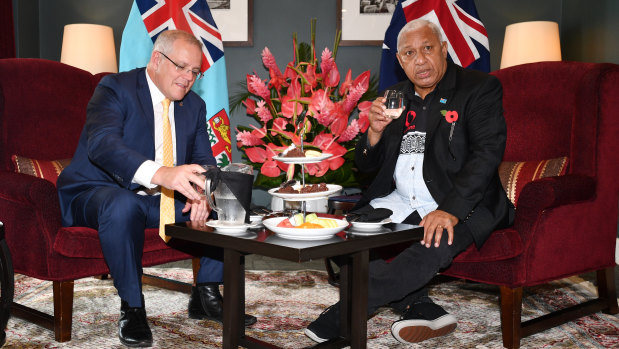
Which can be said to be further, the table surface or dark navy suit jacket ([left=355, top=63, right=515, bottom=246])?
dark navy suit jacket ([left=355, top=63, right=515, bottom=246])

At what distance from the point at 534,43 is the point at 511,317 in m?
2.29

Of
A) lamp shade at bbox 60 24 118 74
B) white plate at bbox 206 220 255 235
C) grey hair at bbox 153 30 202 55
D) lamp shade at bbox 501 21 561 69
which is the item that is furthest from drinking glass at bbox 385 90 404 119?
Result: lamp shade at bbox 60 24 118 74

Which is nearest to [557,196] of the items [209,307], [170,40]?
[209,307]

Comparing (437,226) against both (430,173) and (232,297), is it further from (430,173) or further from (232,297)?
(232,297)

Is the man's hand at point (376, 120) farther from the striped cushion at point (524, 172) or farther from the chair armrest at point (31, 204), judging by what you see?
the chair armrest at point (31, 204)

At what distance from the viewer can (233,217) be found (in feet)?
6.00

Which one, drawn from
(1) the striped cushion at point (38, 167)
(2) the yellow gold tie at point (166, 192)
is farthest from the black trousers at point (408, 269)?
(1) the striped cushion at point (38, 167)

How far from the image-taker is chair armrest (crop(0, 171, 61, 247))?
6.76ft

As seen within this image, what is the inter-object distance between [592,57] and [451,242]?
2.58 meters

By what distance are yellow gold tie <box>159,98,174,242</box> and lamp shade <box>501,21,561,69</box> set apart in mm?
2491

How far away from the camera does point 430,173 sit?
Result: 2301 mm

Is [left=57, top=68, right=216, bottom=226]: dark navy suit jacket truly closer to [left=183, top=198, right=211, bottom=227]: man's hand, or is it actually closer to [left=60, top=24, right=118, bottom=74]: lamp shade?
[left=183, top=198, right=211, bottom=227]: man's hand

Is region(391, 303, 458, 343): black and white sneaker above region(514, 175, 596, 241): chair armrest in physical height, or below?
below

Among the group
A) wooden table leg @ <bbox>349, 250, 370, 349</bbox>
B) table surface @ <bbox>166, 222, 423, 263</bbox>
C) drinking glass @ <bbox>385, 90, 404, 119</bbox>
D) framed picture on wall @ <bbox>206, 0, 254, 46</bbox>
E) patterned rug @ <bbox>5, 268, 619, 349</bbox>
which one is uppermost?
framed picture on wall @ <bbox>206, 0, 254, 46</bbox>
